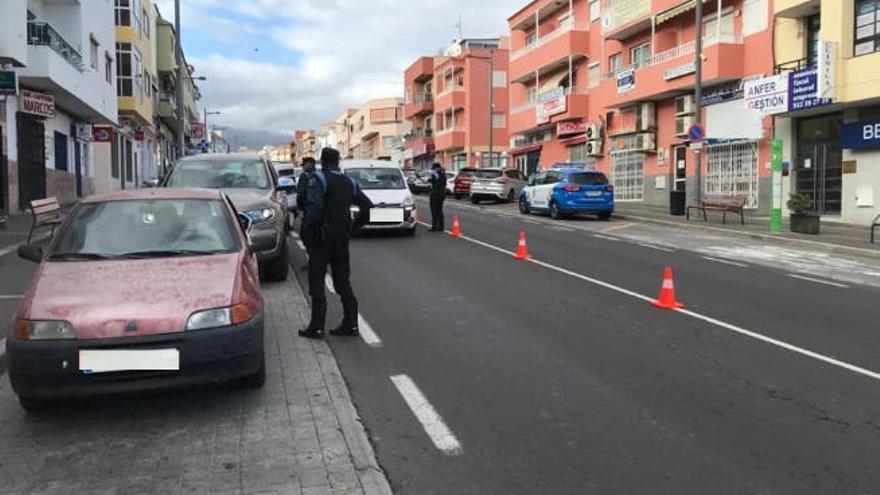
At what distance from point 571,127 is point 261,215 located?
31472 millimetres

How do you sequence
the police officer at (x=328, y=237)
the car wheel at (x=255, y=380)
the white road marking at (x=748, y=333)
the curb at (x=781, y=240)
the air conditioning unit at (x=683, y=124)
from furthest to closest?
the air conditioning unit at (x=683, y=124)
the curb at (x=781, y=240)
the police officer at (x=328, y=237)
the white road marking at (x=748, y=333)
the car wheel at (x=255, y=380)

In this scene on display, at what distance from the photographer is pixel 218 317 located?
16.6 feet

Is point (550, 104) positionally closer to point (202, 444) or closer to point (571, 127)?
point (571, 127)

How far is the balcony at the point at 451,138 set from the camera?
6147 cm

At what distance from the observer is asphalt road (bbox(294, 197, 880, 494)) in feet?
14.4

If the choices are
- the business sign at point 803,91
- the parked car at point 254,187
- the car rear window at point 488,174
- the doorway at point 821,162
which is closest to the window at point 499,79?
the car rear window at point 488,174

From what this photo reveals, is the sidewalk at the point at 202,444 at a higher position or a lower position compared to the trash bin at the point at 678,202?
lower

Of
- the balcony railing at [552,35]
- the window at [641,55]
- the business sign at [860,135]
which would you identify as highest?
the balcony railing at [552,35]

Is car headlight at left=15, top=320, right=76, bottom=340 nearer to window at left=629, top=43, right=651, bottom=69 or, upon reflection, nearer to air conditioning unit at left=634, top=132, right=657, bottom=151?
air conditioning unit at left=634, top=132, right=657, bottom=151

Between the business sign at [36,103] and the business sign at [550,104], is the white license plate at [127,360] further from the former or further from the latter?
the business sign at [550,104]

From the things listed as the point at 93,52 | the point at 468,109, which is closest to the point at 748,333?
the point at 93,52

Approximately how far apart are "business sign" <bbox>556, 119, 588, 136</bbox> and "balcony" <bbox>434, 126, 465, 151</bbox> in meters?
20.9

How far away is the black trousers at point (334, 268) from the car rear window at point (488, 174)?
2769 cm

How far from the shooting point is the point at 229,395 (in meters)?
5.59
